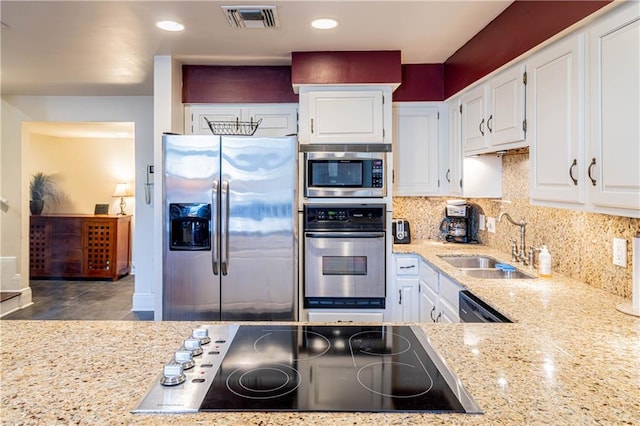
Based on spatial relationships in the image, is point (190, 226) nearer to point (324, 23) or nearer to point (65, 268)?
point (324, 23)

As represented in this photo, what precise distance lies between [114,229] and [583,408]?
6.43 metres

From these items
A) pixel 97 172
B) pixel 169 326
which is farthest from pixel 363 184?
pixel 97 172

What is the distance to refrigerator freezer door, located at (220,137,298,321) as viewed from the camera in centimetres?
286

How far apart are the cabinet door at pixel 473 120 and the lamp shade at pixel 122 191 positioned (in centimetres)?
542

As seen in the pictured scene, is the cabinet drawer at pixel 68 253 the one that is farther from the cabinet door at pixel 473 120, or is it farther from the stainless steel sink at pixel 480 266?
the cabinet door at pixel 473 120

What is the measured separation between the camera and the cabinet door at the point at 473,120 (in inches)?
109

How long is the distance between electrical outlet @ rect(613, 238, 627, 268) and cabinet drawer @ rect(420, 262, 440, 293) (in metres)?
0.99

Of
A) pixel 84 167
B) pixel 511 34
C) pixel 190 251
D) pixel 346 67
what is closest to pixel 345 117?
pixel 346 67

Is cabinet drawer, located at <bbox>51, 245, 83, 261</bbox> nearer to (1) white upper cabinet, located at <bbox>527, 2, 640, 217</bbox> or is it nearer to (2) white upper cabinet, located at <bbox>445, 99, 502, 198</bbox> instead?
(2) white upper cabinet, located at <bbox>445, 99, 502, 198</bbox>

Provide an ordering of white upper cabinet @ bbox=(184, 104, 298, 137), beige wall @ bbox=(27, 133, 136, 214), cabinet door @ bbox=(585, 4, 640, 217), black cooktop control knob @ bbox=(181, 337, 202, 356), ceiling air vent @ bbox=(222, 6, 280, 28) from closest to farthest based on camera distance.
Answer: black cooktop control knob @ bbox=(181, 337, 202, 356), cabinet door @ bbox=(585, 4, 640, 217), ceiling air vent @ bbox=(222, 6, 280, 28), white upper cabinet @ bbox=(184, 104, 298, 137), beige wall @ bbox=(27, 133, 136, 214)

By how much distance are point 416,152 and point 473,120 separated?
0.65 metres

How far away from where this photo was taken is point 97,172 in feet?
23.3

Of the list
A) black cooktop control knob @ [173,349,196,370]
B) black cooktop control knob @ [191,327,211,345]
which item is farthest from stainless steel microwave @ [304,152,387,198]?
black cooktop control knob @ [173,349,196,370]

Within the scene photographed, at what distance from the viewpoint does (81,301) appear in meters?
5.15
